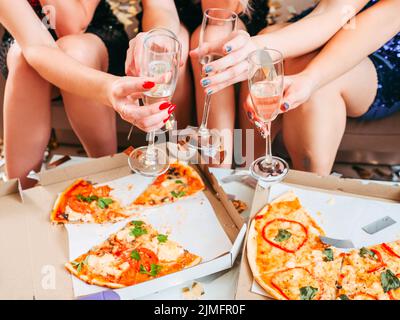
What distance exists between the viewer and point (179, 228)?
47.4 inches

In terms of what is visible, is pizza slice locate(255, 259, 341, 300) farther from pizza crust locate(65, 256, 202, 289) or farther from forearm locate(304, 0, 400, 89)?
forearm locate(304, 0, 400, 89)

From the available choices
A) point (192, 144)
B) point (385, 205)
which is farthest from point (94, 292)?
point (385, 205)

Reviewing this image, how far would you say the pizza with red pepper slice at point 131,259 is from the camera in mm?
1067

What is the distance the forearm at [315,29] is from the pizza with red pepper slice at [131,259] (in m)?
0.70

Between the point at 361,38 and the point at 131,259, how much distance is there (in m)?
0.95

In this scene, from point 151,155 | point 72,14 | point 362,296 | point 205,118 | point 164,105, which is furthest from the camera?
point 72,14

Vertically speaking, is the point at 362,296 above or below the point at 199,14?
below

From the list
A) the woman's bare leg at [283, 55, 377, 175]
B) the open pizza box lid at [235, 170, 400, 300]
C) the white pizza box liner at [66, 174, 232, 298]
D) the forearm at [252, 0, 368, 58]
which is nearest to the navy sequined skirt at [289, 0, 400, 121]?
the woman's bare leg at [283, 55, 377, 175]

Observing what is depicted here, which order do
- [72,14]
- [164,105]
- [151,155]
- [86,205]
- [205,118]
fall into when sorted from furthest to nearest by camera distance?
[72,14]
[205,118]
[151,155]
[86,205]
[164,105]

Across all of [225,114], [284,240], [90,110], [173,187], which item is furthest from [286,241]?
[90,110]

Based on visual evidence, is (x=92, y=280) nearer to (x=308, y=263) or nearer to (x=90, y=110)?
(x=308, y=263)

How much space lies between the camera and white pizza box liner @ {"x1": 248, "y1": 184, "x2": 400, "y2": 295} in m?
1.16

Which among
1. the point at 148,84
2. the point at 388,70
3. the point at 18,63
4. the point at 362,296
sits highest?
the point at 148,84

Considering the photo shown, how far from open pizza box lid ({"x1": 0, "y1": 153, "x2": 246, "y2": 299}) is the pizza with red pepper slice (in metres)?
0.05
